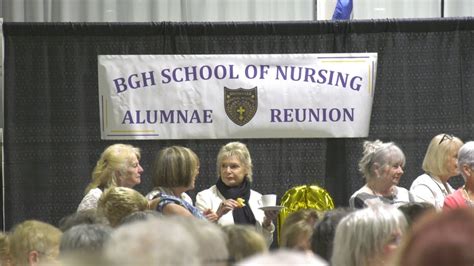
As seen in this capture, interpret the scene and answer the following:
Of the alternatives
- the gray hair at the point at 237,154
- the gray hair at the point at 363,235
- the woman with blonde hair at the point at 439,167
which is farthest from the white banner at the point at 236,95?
the gray hair at the point at 363,235

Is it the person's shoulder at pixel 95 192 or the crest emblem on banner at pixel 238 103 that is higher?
the crest emblem on banner at pixel 238 103

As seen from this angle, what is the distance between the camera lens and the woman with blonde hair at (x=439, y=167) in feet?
28.2

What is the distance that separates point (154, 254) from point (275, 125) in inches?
271

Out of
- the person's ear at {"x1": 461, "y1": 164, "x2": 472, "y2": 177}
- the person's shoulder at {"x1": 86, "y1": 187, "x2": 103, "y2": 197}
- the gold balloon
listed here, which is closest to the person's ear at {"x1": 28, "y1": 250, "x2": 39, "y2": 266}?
the person's shoulder at {"x1": 86, "y1": 187, "x2": 103, "y2": 197}

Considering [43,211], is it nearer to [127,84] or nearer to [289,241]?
[127,84]

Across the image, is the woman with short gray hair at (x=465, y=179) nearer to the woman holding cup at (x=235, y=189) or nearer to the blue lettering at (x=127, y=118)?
the woman holding cup at (x=235, y=189)

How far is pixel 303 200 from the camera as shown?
8547mm

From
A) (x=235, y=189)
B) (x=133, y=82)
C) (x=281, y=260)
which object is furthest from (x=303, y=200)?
(x=281, y=260)

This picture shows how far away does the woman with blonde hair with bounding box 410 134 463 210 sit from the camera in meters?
8.59

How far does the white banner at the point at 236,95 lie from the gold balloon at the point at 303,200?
94 centimetres

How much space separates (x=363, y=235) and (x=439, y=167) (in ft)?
14.0

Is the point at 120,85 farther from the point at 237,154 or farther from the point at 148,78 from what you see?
the point at 237,154

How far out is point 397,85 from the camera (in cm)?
953

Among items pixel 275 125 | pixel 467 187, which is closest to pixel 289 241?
pixel 467 187
